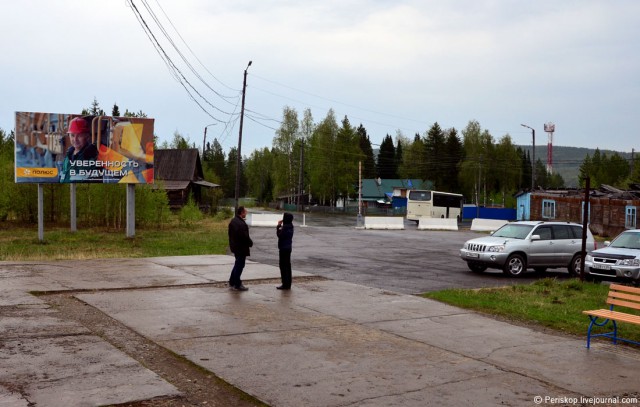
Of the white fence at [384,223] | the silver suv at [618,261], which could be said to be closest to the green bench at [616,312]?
the silver suv at [618,261]

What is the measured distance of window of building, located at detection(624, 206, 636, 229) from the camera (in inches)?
1587

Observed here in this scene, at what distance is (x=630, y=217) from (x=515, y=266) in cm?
2643

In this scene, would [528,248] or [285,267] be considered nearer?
[285,267]

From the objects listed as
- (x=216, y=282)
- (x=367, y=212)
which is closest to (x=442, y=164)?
(x=367, y=212)

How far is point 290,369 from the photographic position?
7723 millimetres

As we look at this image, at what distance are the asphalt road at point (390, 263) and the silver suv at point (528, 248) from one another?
0.35m

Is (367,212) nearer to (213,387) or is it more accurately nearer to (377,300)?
(377,300)

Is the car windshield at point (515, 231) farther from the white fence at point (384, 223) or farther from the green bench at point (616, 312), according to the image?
the white fence at point (384, 223)

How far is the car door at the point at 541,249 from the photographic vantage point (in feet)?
61.2

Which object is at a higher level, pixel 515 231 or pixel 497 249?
pixel 515 231

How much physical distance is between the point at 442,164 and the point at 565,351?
94119mm

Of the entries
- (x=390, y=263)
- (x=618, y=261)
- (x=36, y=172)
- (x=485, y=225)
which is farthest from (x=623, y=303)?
(x=485, y=225)

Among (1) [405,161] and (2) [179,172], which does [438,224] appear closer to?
(2) [179,172]

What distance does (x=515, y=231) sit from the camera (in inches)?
763
